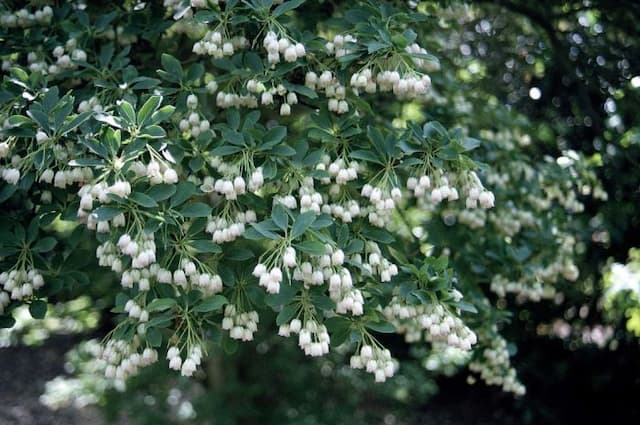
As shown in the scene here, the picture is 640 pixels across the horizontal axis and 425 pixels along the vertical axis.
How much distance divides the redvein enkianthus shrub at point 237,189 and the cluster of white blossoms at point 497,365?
80 cm

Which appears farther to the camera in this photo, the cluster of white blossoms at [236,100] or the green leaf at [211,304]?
the cluster of white blossoms at [236,100]

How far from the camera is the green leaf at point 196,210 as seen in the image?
190 centimetres

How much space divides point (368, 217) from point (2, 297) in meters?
1.09

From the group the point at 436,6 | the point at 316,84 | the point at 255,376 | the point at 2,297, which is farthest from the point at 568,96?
the point at 2,297

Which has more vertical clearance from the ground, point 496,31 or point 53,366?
point 496,31

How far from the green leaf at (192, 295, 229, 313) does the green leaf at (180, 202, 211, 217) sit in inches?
8.8

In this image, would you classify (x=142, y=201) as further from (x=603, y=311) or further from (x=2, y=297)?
(x=603, y=311)

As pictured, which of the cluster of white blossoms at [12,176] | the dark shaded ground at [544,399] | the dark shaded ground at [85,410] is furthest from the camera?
the dark shaded ground at [85,410]

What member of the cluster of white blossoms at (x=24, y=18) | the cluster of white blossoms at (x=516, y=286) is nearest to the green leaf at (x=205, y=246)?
the cluster of white blossoms at (x=24, y=18)

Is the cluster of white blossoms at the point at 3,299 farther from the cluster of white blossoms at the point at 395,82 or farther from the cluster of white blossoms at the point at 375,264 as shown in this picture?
the cluster of white blossoms at the point at 395,82

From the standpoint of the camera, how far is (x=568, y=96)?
5000 mm

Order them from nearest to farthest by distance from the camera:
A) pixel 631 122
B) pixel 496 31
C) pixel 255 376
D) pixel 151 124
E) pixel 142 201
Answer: pixel 142 201 → pixel 151 124 → pixel 631 122 → pixel 496 31 → pixel 255 376

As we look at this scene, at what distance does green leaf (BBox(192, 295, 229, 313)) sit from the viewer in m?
1.88

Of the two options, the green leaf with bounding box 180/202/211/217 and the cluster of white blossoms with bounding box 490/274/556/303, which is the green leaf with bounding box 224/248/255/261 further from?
the cluster of white blossoms with bounding box 490/274/556/303
